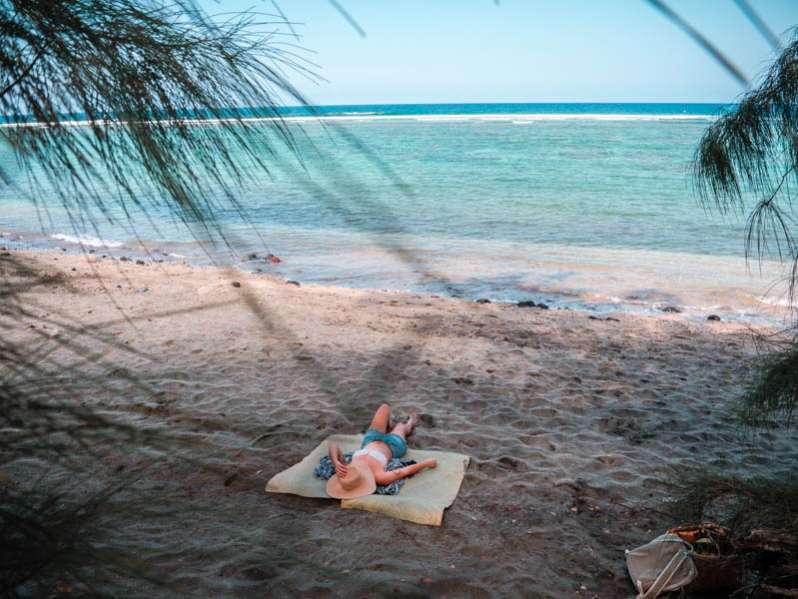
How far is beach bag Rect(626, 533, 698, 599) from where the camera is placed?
242cm

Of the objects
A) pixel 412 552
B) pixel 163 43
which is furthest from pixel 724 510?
pixel 163 43

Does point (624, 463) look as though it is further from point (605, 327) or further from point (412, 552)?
point (605, 327)

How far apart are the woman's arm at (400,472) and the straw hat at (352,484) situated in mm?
53

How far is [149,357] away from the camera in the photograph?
526 cm

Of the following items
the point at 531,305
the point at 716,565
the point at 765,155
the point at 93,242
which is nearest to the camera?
the point at 716,565

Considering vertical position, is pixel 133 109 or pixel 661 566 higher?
pixel 133 109

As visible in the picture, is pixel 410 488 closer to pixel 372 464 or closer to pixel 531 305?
pixel 372 464

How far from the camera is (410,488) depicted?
3.41 m

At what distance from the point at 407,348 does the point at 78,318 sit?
3.57m

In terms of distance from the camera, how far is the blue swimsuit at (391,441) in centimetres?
370

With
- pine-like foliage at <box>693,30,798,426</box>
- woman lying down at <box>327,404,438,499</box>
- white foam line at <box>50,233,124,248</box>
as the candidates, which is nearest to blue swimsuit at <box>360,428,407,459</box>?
woman lying down at <box>327,404,438,499</box>

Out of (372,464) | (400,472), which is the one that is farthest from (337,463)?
(400,472)

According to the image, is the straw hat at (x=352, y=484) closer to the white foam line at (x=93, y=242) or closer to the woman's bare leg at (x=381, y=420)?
the woman's bare leg at (x=381, y=420)

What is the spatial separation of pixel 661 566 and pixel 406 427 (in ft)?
6.22
